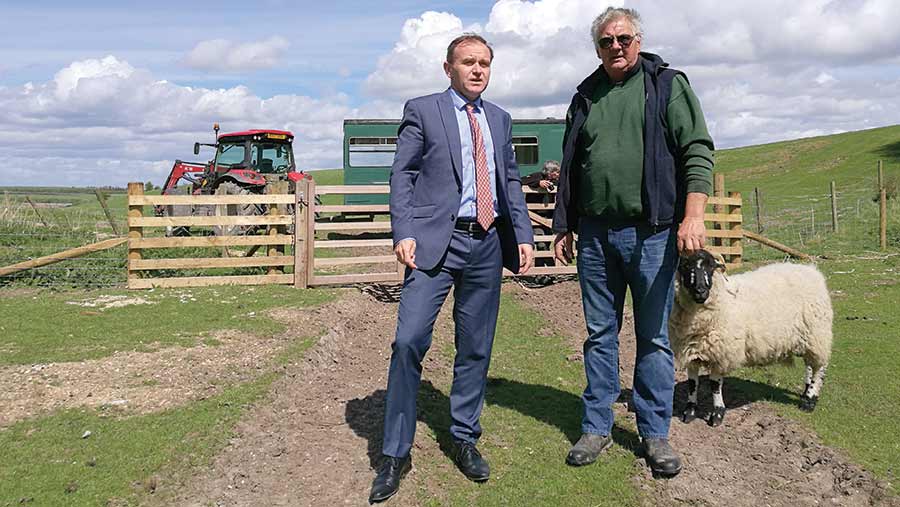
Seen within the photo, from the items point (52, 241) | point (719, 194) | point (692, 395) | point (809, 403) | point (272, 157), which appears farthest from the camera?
point (272, 157)

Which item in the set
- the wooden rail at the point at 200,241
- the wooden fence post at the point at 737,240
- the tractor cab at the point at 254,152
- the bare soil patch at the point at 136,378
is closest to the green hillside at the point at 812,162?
the wooden fence post at the point at 737,240

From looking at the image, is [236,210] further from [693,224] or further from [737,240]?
[693,224]

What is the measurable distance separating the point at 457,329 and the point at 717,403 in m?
2.27

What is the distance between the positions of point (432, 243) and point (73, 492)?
2237 millimetres

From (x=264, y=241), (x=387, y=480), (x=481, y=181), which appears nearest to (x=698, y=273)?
(x=481, y=181)

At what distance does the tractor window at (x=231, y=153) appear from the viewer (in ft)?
65.1

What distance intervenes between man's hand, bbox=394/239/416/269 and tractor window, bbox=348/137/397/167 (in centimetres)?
1573

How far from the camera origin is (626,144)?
4051 mm

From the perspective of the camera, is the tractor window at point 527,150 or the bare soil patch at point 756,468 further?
the tractor window at point 527,150

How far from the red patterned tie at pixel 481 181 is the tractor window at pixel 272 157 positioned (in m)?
16.7

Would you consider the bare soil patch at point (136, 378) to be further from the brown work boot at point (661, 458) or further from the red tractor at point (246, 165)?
the red tractor at point (246, 165)

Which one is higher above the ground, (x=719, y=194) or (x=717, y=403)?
(x=719, y=194)

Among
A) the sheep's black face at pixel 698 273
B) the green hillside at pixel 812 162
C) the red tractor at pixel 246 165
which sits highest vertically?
the green hillside at pixel 812 162

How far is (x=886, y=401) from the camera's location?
5.61 meters
